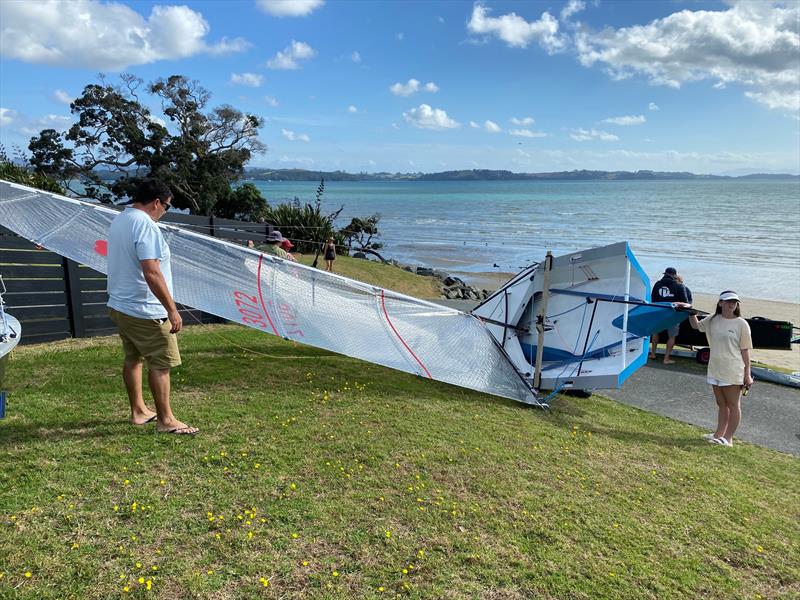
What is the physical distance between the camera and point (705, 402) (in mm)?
8469

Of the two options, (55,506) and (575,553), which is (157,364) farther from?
(575,553)

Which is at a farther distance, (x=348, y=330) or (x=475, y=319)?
(x=475, y=319)

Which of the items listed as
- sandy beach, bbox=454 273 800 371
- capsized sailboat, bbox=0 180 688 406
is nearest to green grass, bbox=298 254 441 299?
sandy beach, bbox=454 273 800 371

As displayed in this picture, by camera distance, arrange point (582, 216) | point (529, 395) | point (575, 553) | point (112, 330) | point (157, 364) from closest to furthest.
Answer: point (575, 553), point (157, 364), point (529, 395), point (112, 330), point (582, 216)

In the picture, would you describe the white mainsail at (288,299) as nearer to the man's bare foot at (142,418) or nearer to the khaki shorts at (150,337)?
the man's bare foot at (142,418)

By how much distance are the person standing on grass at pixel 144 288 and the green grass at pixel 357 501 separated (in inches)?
26.7

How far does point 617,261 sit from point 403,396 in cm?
355

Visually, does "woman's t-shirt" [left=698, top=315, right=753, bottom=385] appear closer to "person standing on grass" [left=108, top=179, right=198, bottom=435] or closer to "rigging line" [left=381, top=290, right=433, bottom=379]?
"rigging line" [left=381, top=290, right=433, bottom=379]

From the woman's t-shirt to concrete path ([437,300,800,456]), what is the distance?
1.28 m

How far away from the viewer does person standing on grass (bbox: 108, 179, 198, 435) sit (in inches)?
160

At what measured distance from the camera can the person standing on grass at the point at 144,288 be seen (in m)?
4.07

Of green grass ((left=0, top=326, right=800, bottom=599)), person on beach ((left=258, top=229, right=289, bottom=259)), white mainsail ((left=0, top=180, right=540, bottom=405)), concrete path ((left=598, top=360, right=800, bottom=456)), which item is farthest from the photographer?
person on beach ((left=258, top=229, right=289, bottom=259))

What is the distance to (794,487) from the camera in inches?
219

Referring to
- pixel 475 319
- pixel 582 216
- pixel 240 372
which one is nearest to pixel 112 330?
pixel 240 372
